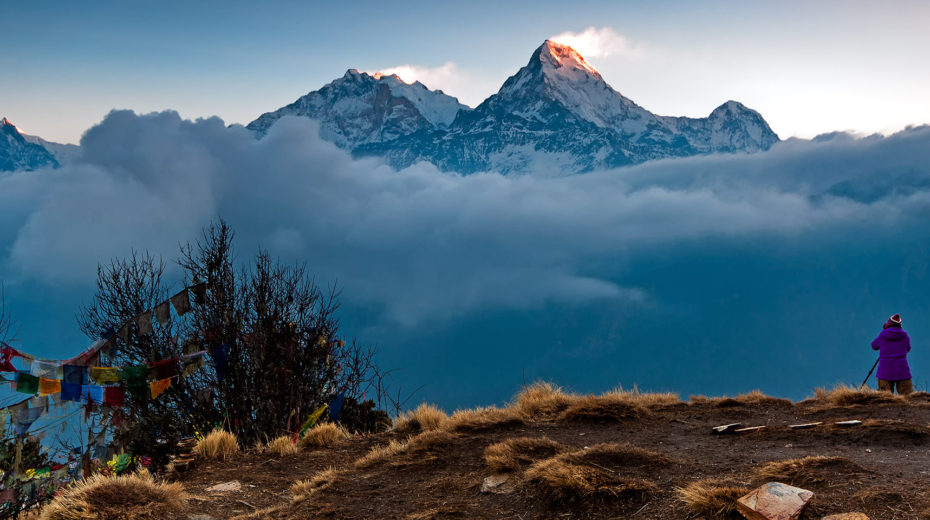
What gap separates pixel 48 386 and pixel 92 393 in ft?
2.16

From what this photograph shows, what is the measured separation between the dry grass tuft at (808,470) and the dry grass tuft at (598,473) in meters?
1.02

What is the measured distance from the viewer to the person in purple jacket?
11633 millimetres

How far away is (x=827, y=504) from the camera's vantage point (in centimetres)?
456

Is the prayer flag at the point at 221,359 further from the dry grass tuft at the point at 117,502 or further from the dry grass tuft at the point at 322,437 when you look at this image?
the dry grass tuft at the point at 117,502

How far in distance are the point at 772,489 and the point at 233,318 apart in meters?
10.1

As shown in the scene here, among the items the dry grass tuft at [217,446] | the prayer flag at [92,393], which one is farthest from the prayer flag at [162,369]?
the dry grass tuft at [217,446]

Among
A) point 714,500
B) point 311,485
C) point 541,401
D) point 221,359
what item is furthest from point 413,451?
point 221,359

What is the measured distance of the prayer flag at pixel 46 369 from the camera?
9414mm

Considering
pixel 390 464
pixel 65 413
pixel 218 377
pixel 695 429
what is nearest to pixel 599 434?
pixel 695 429

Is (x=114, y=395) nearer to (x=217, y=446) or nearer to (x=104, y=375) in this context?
(x=104, y=375)

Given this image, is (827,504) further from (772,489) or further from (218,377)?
(218,377)

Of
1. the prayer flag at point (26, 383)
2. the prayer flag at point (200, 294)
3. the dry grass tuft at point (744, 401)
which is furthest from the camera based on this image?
the prayer flag at point (200, 294)

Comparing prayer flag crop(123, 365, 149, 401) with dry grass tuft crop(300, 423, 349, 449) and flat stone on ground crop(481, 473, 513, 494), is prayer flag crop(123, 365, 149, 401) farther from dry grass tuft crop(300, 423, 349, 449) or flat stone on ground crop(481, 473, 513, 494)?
flat stone on ground crop(481, 473, 513, 494)

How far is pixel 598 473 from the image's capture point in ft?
18.4
